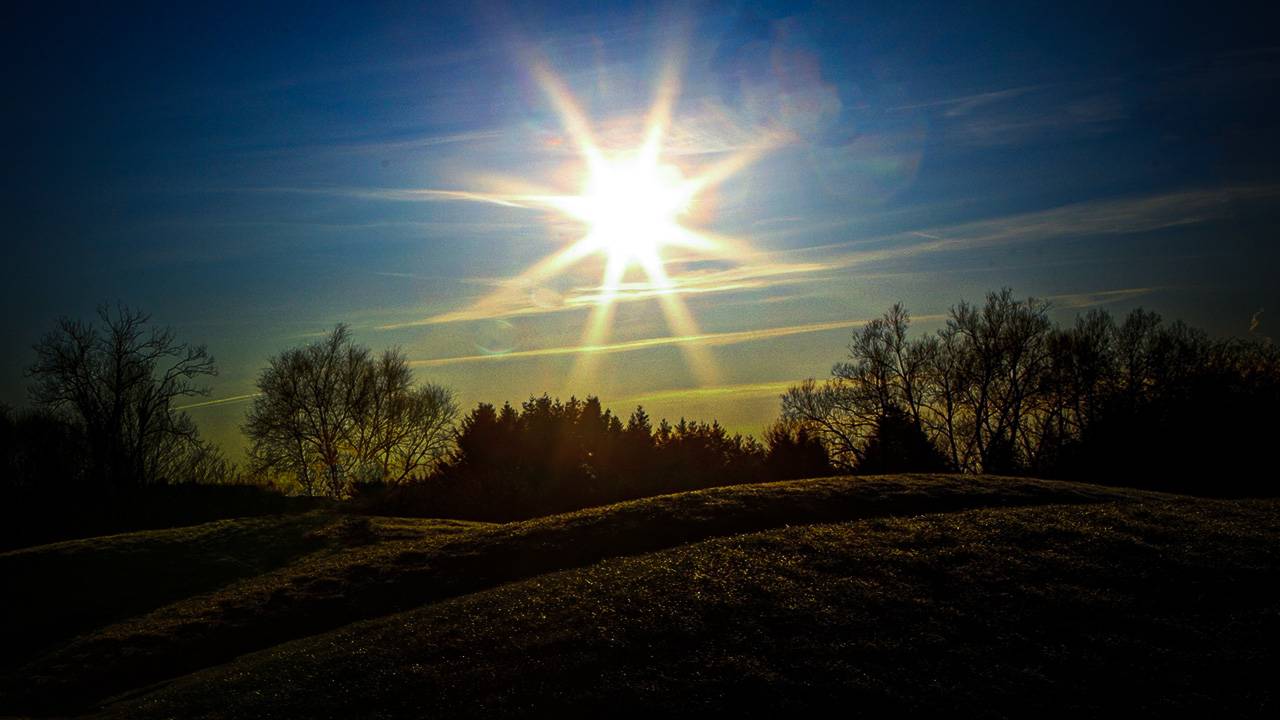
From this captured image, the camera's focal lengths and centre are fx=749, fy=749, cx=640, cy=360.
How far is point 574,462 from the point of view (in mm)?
44844

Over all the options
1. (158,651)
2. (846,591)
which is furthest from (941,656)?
(158,651)

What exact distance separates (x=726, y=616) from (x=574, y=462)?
99.1 ft

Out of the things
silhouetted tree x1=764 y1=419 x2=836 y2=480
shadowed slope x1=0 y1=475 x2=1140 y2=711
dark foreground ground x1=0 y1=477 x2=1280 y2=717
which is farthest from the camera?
silhouetted tree x1=764 y1=419 x2=836 y2=480

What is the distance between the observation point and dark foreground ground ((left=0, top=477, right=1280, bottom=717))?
40.9ft

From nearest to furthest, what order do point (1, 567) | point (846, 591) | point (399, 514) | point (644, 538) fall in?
point (846, 591) → point (644, 538) → point (1, 567) → point (399, 514)

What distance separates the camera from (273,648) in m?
18.8

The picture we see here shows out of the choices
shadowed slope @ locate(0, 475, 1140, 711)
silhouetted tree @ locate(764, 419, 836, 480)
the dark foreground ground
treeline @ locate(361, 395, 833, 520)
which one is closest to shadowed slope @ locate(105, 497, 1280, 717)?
the dark foreground ground

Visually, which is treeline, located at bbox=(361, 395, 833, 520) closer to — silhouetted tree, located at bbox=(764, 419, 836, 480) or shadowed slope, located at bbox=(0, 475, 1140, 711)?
silhouetted tree, located at bbox=(764, 419, 836, 480)

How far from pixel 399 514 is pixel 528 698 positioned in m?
29.0

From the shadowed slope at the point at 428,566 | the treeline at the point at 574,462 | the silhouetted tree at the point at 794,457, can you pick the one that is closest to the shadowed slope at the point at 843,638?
the shadowed slope at the point at 428,566

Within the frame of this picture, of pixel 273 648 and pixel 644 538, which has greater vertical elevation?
pixel 644 538

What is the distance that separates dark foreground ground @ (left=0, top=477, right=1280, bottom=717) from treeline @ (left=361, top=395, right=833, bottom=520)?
39.6 ft

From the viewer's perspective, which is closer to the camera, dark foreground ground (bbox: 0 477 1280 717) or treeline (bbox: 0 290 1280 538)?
dark foreground ground (bbox: 0 477 1280 717)

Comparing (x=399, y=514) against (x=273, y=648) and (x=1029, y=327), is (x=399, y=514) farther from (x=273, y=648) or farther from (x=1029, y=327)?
(x=1029, y=327)
